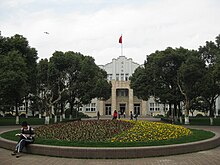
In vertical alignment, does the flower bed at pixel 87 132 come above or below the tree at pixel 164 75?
below

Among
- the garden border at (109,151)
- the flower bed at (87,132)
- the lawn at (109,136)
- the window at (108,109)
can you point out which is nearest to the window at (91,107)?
the window at (108,109)

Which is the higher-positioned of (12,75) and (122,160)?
Result: (12,75)

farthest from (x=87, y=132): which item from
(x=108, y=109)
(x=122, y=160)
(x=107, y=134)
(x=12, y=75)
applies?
(x=108, y=109)

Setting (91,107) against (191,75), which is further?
(91,107)

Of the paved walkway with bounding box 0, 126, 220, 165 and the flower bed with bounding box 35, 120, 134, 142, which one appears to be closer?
the paved walkway with bounding box 0, 126, 220, 165

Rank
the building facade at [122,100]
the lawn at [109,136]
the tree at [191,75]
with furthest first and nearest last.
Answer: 1. the building facade at [122,100]
2. the tree at [191,75]
3. the lawn at [109,136]

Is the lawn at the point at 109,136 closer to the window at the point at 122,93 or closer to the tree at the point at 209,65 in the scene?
the tree at the point at 209,65

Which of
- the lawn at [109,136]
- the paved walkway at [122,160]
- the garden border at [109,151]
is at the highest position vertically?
the lawn at [109,136]

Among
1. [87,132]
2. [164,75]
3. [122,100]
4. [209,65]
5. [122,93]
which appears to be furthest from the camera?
[122,93]

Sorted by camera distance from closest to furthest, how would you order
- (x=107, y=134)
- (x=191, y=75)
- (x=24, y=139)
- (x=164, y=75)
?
1. (x=24, y=139)
2. (x=107, y=134)
3. (x=191, y=75)
4. (x=164, y=75)

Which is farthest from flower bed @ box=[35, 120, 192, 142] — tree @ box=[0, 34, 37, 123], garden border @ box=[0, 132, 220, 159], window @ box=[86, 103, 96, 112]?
window @ box=[86, 103, 96, 112]

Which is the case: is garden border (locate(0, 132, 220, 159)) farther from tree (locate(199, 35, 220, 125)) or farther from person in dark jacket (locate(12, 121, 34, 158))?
tree (locate(199, 35, 220, 125))

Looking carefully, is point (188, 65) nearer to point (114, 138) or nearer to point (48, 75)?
point (48, 75)

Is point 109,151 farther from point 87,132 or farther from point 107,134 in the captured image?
point 87,132
